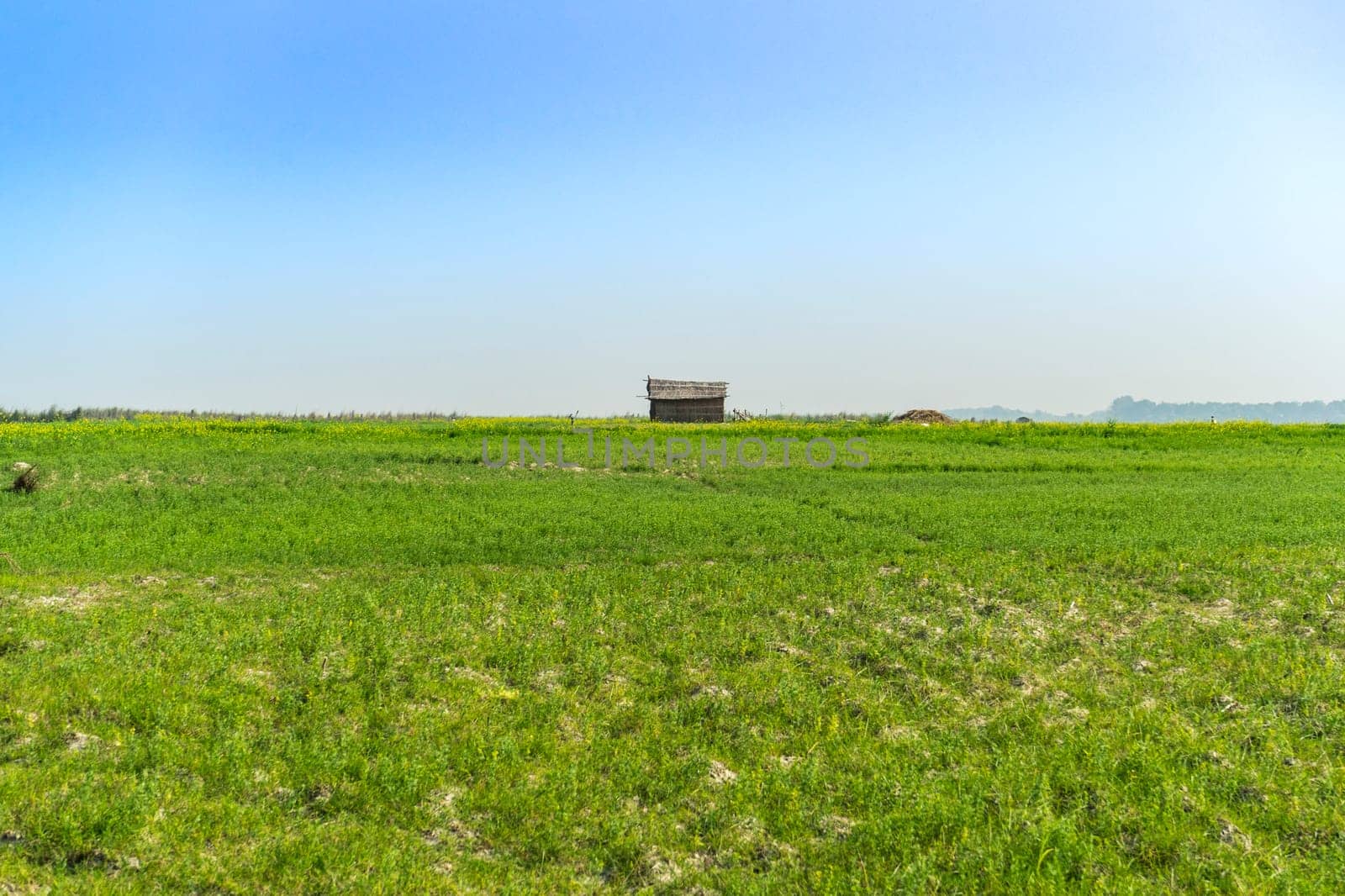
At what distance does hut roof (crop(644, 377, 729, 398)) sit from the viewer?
72750mm

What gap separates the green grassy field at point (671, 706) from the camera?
8133 mm

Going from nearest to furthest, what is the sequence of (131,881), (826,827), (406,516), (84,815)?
(131,881)
(84,815)
(826,827)
(406,516)

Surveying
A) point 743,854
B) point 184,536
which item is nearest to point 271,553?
point 184,536

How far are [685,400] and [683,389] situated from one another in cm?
97

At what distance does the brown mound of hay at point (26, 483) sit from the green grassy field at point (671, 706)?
5.06 m

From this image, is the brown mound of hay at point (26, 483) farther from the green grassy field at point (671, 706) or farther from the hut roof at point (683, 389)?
the hut roof at point (683, 389)

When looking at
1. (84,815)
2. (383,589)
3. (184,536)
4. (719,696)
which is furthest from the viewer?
(184,536)

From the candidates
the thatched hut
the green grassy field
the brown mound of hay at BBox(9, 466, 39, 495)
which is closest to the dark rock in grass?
the brown mound of hay at BBox(9, 466, 39, 495)

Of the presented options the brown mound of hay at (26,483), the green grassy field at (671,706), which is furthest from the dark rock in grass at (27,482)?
the green grassy field at (671,706)

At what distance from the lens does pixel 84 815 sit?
8.12 metres

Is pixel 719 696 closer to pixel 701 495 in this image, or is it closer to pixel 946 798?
pixel 946 798

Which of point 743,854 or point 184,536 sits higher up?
point 184,536

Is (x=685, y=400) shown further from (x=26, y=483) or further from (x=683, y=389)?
(x=26, y=483)

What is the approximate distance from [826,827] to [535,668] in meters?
5.41
